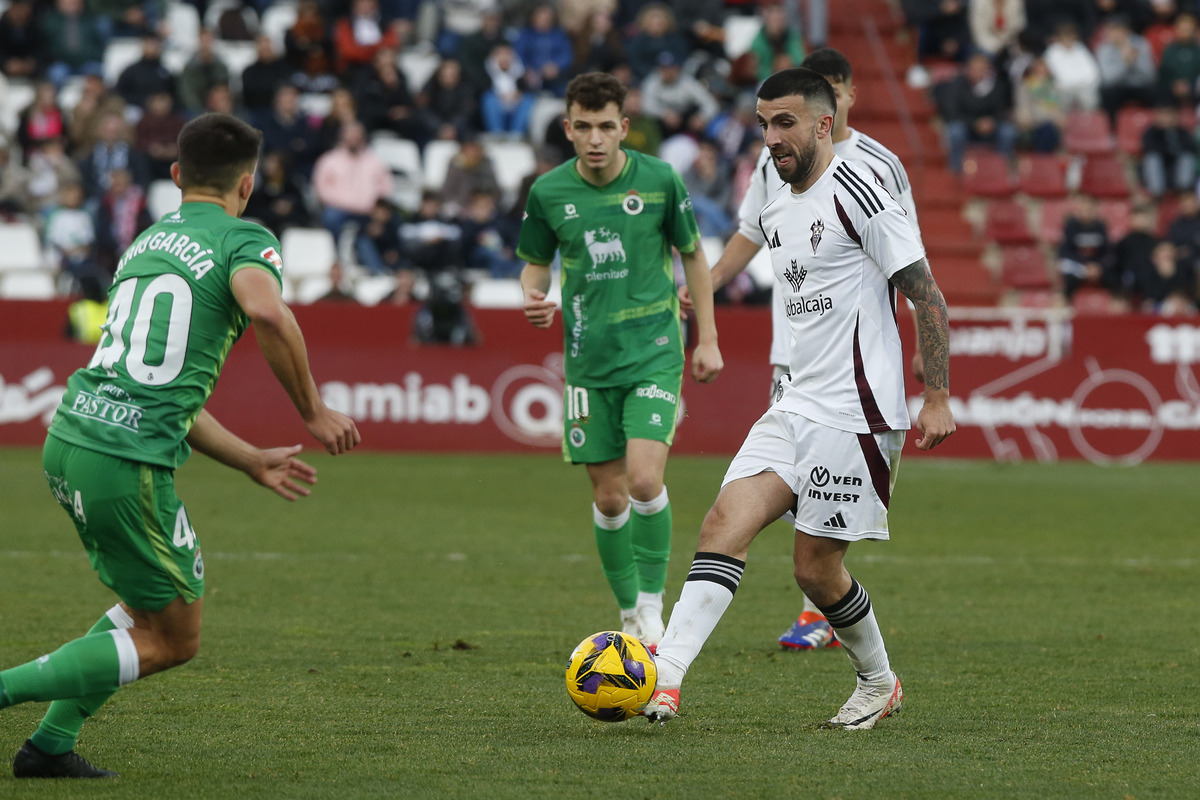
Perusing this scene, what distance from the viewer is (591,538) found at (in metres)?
11.3

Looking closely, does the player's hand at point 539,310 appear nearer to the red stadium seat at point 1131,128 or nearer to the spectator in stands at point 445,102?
the spectator in stands at point 445,102

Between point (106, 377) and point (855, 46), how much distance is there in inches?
826

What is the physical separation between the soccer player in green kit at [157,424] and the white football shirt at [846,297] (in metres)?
1.72

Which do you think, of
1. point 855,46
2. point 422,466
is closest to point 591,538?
point 422,466

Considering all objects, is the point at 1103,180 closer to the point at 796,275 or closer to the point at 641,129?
the point at 641,129

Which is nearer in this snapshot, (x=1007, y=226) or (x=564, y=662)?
(x=564, y=662)

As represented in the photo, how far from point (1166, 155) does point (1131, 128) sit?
41.2 inches

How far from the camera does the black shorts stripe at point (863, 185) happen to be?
5.40 m

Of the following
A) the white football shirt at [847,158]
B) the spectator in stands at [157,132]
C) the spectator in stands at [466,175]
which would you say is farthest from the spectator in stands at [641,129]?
the white football shirt at [847,158]

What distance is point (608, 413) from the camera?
734 cm

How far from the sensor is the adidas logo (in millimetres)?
5395

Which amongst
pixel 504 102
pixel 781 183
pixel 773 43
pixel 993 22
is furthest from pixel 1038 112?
pixel 781 183

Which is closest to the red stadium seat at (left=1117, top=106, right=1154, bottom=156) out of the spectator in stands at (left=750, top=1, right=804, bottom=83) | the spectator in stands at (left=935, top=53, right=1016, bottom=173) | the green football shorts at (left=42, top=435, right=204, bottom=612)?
the spectator in stands at (left=935, top=53, right=1016, bottom=173)

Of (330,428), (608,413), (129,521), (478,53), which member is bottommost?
(608,413)
